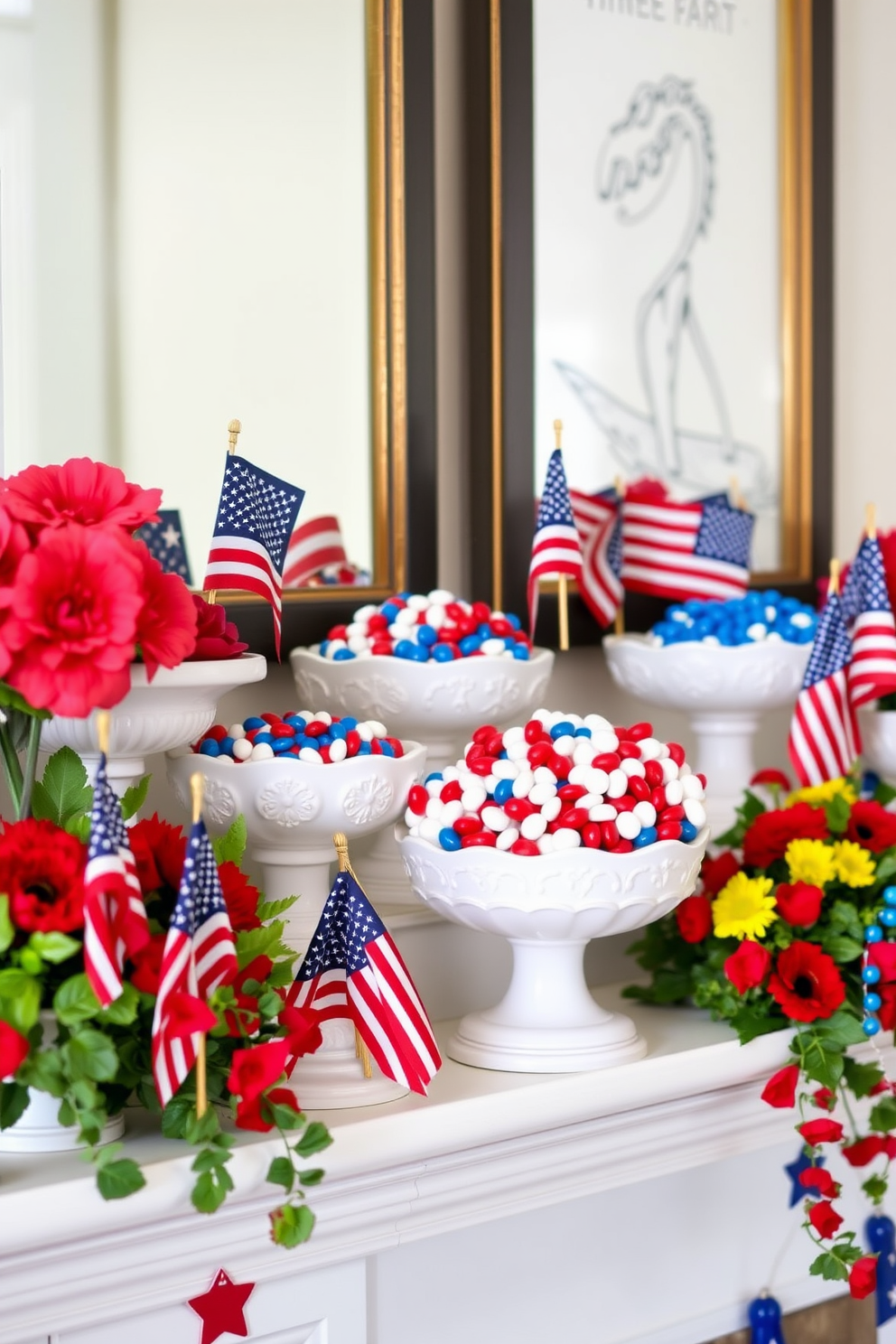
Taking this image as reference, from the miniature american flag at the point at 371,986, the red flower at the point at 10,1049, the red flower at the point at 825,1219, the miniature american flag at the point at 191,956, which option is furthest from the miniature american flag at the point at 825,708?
the red flower at the point at 10,1049

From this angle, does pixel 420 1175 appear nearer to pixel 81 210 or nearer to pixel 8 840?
pixel 8 840

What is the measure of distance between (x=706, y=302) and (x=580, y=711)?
21.1 inches

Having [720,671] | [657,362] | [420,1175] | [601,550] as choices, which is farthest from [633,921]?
[657,362]

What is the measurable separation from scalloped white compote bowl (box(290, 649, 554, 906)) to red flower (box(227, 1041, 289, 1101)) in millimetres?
461

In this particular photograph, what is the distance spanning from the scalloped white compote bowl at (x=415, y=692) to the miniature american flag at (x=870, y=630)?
15.5 inches

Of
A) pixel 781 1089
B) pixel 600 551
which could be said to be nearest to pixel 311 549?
pixel 600 551

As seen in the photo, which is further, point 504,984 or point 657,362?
point 657,362

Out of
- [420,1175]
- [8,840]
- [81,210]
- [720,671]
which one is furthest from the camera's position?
[720,671]

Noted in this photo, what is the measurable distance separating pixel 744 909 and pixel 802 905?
0.06 metres

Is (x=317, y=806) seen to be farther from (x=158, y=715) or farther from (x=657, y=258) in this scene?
(x=657, y=258)

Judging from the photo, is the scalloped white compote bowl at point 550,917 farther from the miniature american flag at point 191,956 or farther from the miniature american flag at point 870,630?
the miniature american flag at point 870,630

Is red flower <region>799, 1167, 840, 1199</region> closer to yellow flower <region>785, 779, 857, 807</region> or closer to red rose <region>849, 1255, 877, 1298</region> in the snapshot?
red rose <region>849, 1255, 877, 1298</region>

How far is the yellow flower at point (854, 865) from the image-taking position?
1413mm

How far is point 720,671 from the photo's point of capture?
5.38 ft
